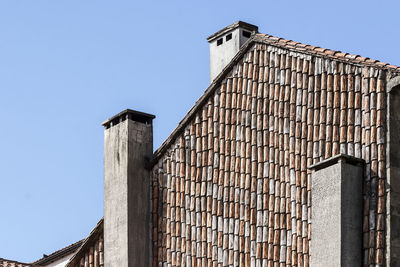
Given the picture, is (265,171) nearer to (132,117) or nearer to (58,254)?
(132,117)

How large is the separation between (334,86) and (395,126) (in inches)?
58.1

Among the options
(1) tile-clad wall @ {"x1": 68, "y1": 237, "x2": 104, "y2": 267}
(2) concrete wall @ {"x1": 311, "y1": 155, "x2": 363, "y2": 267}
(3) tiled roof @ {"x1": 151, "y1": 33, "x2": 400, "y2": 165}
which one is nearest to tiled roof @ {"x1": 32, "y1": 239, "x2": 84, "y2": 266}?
(1) tile-clad wall @ {"x1": 68, "y1": 237, "x2": 104, "y2": 267}

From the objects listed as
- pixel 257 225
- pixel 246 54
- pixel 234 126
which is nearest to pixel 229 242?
pixel 257 225

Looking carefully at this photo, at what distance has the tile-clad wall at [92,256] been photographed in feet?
71.7

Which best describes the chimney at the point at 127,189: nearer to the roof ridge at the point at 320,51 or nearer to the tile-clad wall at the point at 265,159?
the tile-clad wall at the point at 265,159

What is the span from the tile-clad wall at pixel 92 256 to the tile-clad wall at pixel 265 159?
1461 mm

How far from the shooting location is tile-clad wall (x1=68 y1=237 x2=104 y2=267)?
71.7ft

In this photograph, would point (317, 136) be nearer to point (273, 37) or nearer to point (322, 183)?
point (322, 183)

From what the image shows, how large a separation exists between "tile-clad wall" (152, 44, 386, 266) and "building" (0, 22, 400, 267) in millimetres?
23

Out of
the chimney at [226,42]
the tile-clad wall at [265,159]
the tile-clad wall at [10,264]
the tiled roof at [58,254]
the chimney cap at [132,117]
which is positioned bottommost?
the tile-clad wall at [10,264]

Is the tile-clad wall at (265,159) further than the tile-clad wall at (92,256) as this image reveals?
No

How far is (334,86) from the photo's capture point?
18.1 metres

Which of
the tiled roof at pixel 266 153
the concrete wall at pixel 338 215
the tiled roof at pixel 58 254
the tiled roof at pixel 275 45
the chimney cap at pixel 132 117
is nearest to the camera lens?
the concrete wall at pixel 338 215

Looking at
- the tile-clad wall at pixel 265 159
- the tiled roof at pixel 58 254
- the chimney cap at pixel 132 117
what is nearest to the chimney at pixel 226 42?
the chimney cap at pixel 132 117
